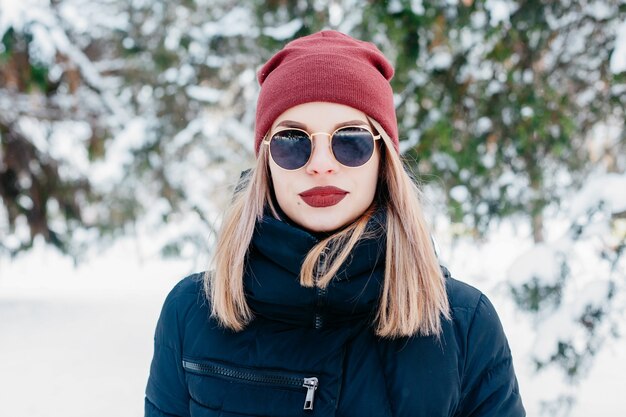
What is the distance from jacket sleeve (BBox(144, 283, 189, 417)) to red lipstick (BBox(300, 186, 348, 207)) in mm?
476

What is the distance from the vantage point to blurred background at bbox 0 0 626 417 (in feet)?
13.2

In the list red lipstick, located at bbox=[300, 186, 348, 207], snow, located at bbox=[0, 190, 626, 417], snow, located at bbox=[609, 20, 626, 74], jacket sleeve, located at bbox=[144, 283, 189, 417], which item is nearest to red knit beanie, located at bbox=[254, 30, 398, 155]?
red lipstick, located at bbox=[300, 186, 348, 207]

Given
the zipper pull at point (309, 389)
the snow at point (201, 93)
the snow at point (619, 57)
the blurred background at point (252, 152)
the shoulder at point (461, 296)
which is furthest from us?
the snow at point (201, 93)

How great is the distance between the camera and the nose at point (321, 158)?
144 cm

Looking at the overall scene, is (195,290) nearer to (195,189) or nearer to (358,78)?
(358,78)

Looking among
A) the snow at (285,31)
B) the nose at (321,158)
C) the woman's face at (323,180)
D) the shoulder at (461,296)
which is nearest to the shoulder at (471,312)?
the shoulder at (461,296)

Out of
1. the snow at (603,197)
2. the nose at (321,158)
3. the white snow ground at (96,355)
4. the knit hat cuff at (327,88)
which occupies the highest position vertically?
the snow at (603,197)

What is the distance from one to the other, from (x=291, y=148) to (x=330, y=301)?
1.30ft

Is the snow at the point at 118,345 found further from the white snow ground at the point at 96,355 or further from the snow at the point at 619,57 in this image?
the snow at the point at 619,57

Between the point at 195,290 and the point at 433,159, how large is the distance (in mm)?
3623

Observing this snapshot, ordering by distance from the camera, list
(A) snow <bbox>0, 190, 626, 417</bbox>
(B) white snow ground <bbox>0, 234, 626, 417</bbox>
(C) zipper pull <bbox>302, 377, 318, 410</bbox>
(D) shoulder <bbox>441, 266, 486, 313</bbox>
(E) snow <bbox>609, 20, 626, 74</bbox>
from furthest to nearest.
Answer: (B) white snow ground <bbox>0, 234, 626, 417</bbox> → (A) snow <bbox>0, 190, 626, 417</bbox> → (E) snow <bbox>609, 20, 626, 74</bbox> → (D) shoulder <bbox>441, 266, 486, 313</bbox> → (C) zipper pull <bbox>302, 377, 318, 410</bbox>

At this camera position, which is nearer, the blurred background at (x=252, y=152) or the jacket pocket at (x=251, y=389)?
the jacket pocket at (x=251, y=389)

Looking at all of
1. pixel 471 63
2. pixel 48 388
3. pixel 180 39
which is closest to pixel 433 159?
pixel 471 63

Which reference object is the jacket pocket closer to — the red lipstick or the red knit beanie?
the red lipstick
